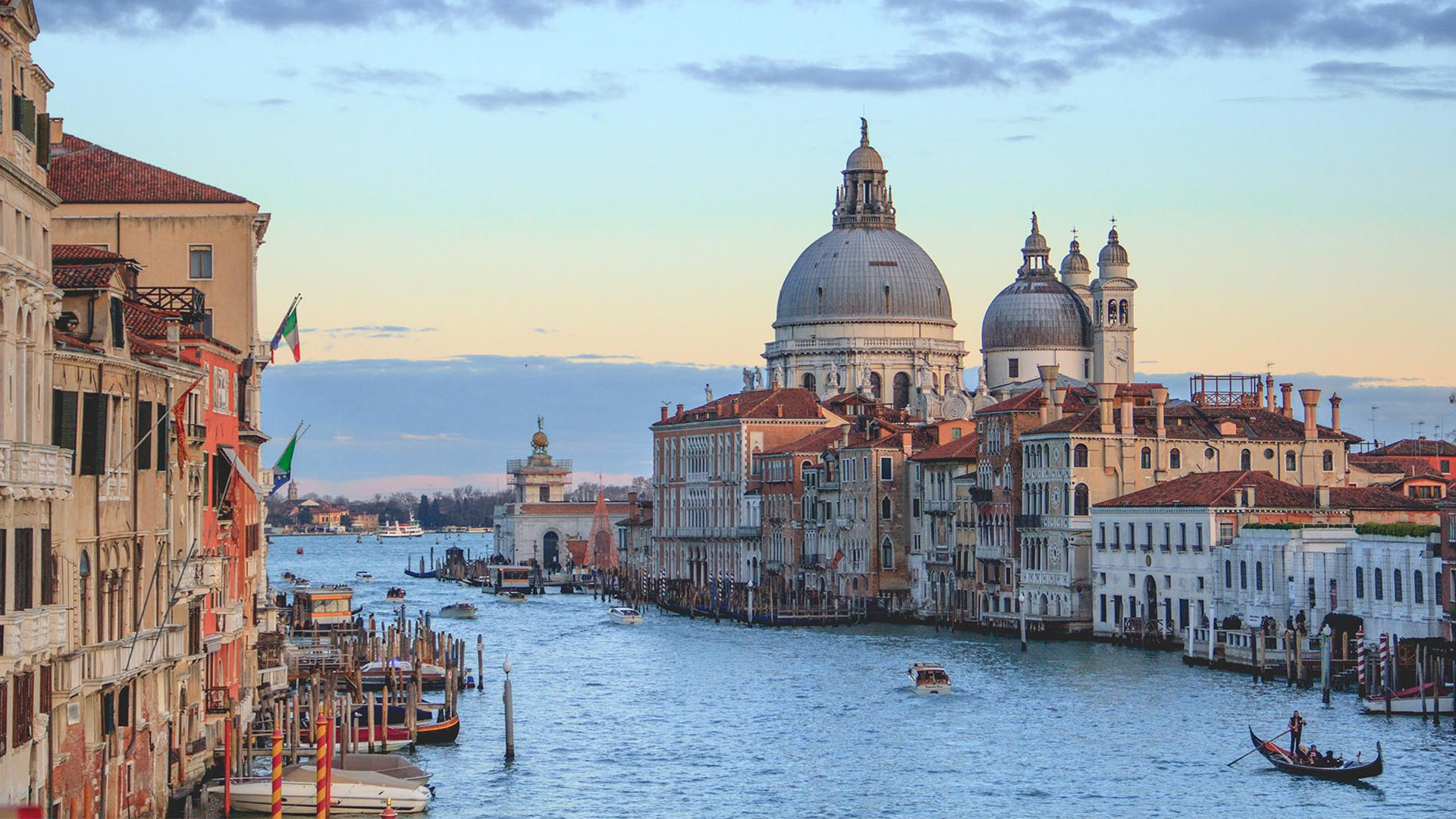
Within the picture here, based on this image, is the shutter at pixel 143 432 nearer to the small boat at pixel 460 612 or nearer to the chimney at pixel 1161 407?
the chimney at pixel 1161 407

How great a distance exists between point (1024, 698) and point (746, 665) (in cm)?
1159

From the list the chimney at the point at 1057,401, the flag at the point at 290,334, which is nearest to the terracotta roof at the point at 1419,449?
the chimney at the point at 1057,401

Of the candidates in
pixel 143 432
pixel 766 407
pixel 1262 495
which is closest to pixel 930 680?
pixel 1262 495

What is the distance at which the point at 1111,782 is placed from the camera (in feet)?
108

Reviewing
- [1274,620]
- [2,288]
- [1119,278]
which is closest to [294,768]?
[2,288]

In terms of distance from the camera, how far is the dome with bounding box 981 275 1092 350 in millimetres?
98062

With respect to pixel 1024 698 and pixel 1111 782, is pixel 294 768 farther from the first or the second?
pixel 1024 698

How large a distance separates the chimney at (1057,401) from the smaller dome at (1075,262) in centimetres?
3013

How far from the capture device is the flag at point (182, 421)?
24172 millimetres

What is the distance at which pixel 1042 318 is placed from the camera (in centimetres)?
9825

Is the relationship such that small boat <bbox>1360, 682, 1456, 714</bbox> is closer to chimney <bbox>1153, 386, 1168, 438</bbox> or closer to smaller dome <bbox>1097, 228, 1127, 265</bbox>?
chimney <bbox>1153, 386, 1168, 438</bbox>

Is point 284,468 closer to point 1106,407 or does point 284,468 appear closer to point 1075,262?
point 1106,407

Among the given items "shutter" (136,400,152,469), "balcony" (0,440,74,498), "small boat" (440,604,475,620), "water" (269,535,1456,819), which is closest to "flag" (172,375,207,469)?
"shutter" (136,400,152,469)

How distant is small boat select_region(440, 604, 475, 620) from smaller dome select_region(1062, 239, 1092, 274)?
31117 millimetres
